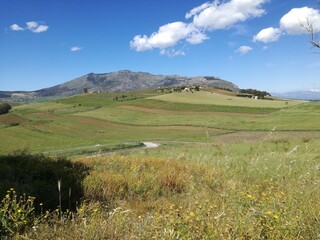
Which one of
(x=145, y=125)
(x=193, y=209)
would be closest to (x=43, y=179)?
(x=193, y=209)

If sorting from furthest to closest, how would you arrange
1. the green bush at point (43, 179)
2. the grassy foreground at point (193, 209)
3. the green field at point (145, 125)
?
1. the green field at point (145, 125)
2. the green bush at point (43, 179)
3. the grassy foreground at point (193, 209)

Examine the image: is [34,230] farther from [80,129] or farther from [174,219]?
[80,129]

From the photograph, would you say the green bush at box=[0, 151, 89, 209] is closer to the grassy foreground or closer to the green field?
the grassy foreground

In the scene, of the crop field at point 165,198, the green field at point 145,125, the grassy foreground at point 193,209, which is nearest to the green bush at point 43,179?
the crop field at point 165,198

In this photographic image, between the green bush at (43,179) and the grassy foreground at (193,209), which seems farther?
the green bush at (43,179)

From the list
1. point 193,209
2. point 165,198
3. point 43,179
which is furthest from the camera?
point 43,179

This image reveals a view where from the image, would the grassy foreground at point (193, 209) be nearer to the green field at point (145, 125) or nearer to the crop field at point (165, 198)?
the crop field at point (165, 198)

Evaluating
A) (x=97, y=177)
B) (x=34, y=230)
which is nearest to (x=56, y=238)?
(x=34, y=230)

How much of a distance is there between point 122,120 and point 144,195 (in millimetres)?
70722

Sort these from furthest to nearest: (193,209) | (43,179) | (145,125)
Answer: (145,125), (43,179), (193,209)

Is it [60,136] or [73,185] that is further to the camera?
[60,136]

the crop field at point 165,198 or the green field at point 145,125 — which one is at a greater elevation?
the crop field at point 165,198

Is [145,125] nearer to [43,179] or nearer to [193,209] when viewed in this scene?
[43,179]

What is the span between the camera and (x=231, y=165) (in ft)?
33.1
